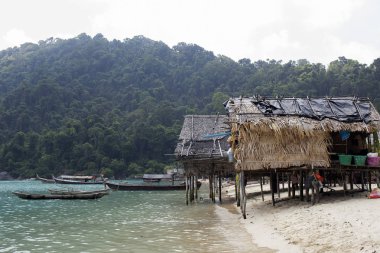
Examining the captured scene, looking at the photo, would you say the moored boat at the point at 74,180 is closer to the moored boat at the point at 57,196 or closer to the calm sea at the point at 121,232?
the moored boat at the point at 57,196

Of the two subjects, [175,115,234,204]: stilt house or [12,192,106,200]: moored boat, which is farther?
[12,192,106,200]: moored boat

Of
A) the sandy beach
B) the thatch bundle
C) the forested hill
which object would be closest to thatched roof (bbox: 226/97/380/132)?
the thatch bundle

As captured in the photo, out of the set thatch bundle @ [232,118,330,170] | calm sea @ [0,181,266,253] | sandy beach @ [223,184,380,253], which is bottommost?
calm sea @ [0,181,266,253]

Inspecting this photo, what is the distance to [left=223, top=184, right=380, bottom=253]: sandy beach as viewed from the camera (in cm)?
1034

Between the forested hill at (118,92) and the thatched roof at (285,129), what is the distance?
196 ft

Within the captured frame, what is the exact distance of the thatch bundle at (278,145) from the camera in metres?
18.0

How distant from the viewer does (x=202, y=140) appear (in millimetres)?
28469

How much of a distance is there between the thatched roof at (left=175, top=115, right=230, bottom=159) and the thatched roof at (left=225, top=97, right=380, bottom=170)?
669cm

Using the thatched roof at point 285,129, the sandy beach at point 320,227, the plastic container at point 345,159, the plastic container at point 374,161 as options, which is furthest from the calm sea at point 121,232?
the plastic container at point 374,161

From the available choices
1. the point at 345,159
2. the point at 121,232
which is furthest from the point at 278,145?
the point at 121,232

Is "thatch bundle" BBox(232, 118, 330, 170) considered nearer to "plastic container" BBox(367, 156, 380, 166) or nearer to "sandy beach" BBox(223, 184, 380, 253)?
"plastic container" BBox(367, 156, 380, 166)

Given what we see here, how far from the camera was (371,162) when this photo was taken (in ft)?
60.7

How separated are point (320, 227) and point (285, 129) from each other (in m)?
6.68

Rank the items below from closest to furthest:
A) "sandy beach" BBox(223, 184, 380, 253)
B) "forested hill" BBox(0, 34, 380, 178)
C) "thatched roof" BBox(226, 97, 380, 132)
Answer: "sandy beach" BBox(223, 184, 380, 253)
"thatched roof" BBox(226, 97, 380, 132)
"forested hill" BBox(0, 34, 380, 178)
